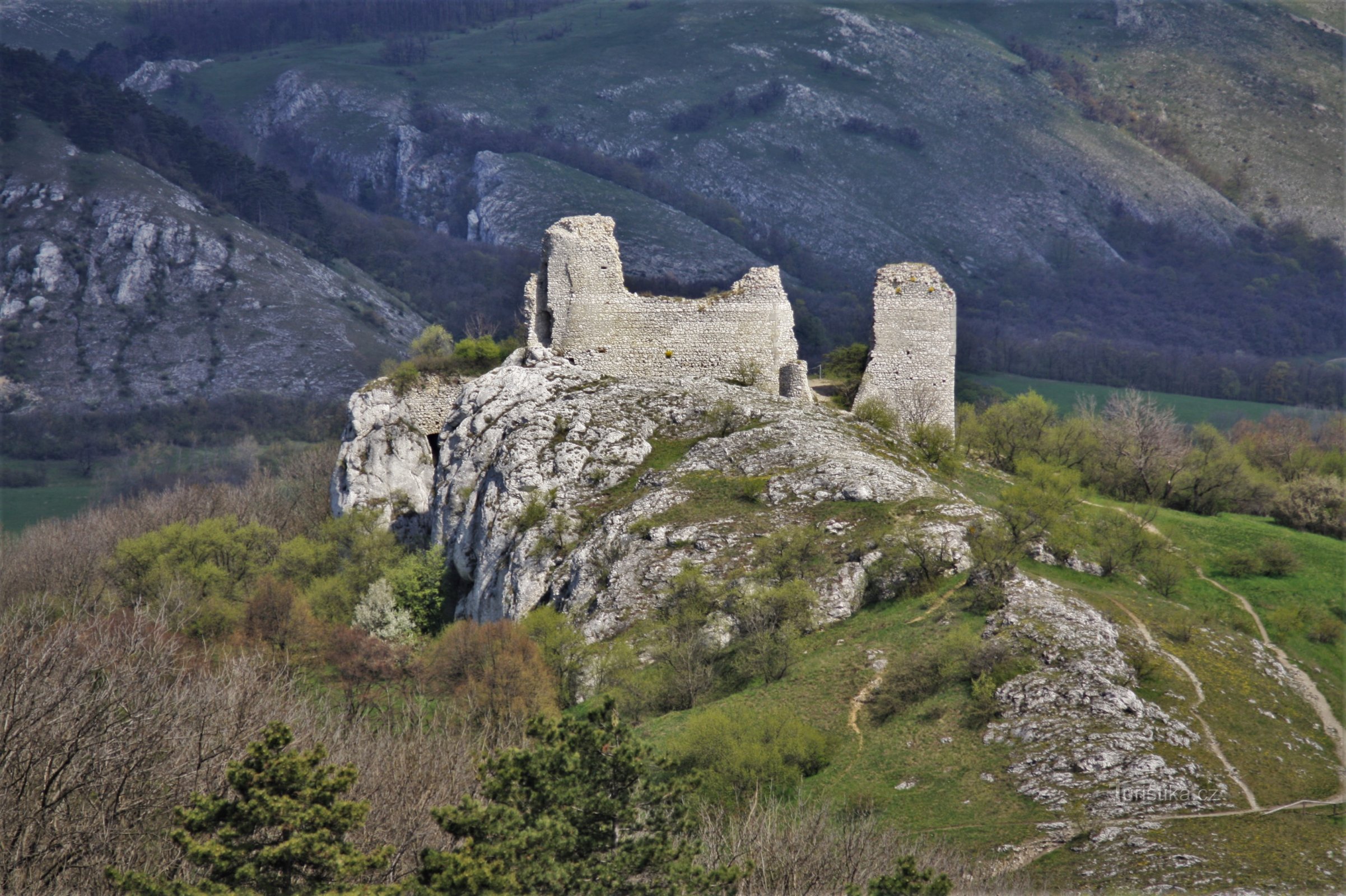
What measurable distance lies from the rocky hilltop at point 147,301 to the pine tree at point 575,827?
109 metres

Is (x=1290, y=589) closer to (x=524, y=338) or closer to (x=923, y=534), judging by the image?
(x=923, y=534)

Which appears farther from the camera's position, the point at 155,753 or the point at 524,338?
the point at 524,338

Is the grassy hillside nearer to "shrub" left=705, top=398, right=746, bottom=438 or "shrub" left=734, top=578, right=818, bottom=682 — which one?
"shrub" left=734, top=578, right=818, bottom=682

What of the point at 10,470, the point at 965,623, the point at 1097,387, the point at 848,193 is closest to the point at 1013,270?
the point at 848,193

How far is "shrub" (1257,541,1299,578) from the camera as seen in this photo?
133 feet

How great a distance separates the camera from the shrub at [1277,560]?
40.7 m

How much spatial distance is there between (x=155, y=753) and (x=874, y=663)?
16.4 meters

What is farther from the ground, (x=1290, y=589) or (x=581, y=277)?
(x=581, y=277)

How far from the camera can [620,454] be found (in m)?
45.0

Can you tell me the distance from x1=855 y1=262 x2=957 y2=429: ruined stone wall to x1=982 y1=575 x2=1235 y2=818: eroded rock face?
2052cm

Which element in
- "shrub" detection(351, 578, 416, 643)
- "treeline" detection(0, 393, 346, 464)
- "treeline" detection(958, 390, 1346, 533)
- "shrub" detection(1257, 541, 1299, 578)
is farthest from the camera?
"treeline" detection(0, 393, 346, 464)

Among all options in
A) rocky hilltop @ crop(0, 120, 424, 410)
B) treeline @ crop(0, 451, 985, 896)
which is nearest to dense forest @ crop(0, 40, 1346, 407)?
rocky hilltop @ crop(0, 120, 424, 410)

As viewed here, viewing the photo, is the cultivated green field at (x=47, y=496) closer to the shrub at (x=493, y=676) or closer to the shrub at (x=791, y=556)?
the shrub at (x=493, y=676)

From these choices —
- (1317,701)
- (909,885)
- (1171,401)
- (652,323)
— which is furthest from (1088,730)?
(1171,401)
